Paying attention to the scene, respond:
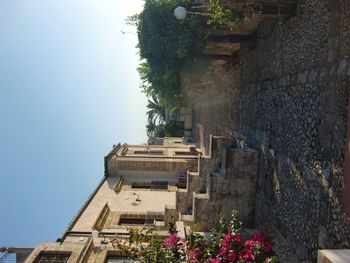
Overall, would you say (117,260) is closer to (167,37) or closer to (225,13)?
(167,37)

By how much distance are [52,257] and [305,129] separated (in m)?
9.53

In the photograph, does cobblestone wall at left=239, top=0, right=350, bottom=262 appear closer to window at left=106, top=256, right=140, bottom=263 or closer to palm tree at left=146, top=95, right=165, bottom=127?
window at left=106, top=256, right=140, bottom=263

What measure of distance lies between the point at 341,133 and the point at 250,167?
4.95 metres

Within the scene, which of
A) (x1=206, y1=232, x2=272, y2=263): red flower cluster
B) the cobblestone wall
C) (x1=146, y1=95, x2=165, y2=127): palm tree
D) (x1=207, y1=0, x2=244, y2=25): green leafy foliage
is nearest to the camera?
the cobblestone wall

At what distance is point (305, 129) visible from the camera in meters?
8.25

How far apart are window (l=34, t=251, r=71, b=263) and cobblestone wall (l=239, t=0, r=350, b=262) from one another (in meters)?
6.73

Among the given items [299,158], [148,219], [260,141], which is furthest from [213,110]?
[299,158]

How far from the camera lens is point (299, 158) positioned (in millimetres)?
8430

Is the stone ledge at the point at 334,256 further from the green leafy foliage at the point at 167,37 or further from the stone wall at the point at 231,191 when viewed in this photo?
the green leafy foliage at the point at 167,37

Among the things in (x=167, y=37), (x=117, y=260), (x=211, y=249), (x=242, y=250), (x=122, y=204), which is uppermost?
(x=167, y=37)

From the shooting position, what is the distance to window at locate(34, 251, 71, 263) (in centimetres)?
1214

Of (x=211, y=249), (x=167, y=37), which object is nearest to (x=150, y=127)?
(x=167, y=37)

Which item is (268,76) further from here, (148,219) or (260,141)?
(148,219)

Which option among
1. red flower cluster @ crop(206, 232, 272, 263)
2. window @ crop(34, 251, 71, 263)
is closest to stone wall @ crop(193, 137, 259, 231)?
red flower cluster @ crop(206, 232, 272, 263)
